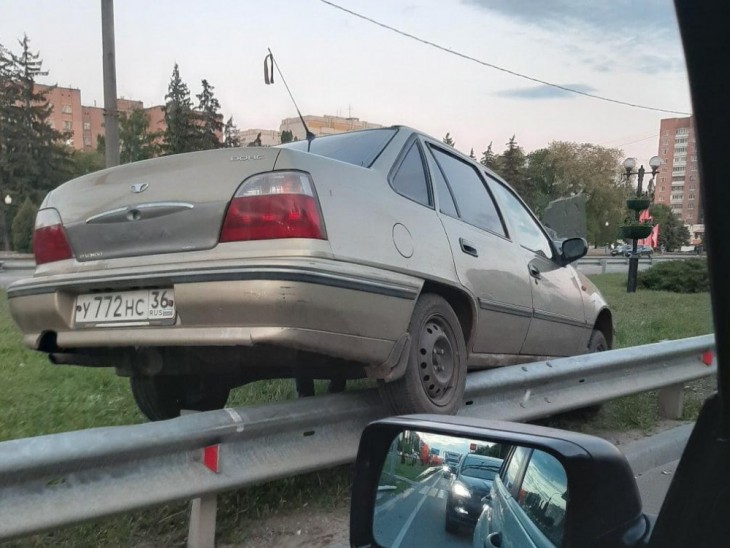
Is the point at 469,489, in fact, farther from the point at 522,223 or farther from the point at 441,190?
the point at 522,223

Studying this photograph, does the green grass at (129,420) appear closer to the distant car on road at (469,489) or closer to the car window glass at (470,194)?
the distant car on road at (469,489)

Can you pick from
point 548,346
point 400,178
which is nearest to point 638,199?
point 548,346

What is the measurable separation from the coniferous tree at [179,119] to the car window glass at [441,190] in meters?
36.9

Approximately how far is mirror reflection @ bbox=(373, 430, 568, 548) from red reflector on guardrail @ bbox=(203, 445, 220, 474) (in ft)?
4.37

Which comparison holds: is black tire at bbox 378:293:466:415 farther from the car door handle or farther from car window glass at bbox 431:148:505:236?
car window glass at bbox 431:148:505:236

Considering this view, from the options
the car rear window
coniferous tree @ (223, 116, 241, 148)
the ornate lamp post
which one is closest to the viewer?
the car rear window

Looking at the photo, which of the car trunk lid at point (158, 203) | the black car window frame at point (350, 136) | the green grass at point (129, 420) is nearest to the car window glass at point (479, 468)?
the green grass at point (129, 420)

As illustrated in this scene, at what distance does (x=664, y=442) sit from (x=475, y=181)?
2008mm

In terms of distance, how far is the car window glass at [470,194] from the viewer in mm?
4215

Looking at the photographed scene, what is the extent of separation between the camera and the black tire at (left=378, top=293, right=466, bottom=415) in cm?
330

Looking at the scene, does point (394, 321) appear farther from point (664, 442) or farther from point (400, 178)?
point (664, 442)

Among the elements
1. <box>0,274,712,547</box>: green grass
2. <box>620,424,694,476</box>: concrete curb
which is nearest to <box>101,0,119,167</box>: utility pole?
<box>0,274,712,547</box>: green grass

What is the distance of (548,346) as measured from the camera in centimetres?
501

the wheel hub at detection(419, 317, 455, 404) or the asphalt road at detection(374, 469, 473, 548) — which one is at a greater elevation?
the asphalt road at detection(374, 469, 473, 548)
